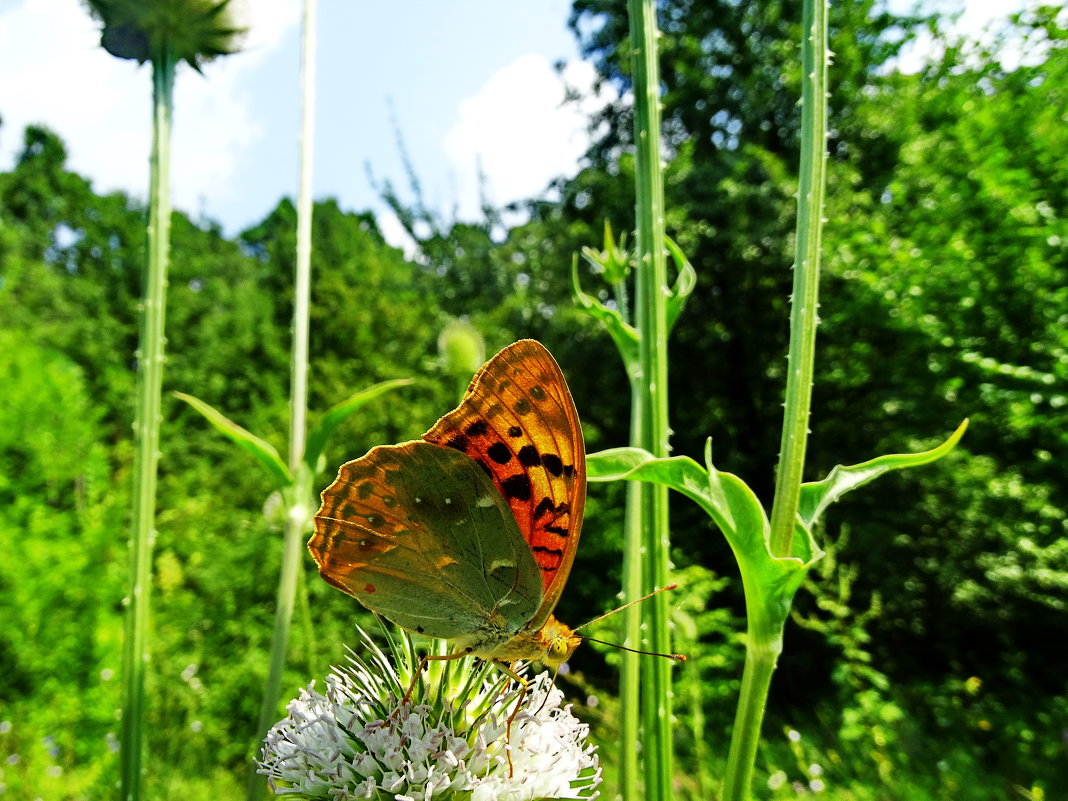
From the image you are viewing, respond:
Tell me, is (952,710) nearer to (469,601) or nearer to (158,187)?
(469,601)

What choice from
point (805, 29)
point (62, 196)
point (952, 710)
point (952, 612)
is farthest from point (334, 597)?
point (62, 196)

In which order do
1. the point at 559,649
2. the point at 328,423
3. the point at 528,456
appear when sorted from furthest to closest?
the point at 328,423 < the point at 559,649 < the point at 528,456

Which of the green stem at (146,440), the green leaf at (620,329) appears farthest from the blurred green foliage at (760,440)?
the green leaf at (620,329)

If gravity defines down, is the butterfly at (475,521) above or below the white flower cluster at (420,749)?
above

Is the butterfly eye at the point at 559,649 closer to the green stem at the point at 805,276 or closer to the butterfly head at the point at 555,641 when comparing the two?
the butterfly head at the point at 555,641

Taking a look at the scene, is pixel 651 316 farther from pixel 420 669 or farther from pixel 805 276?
pixel 420 669

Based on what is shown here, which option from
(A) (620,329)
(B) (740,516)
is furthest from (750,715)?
(A) (620,329)
